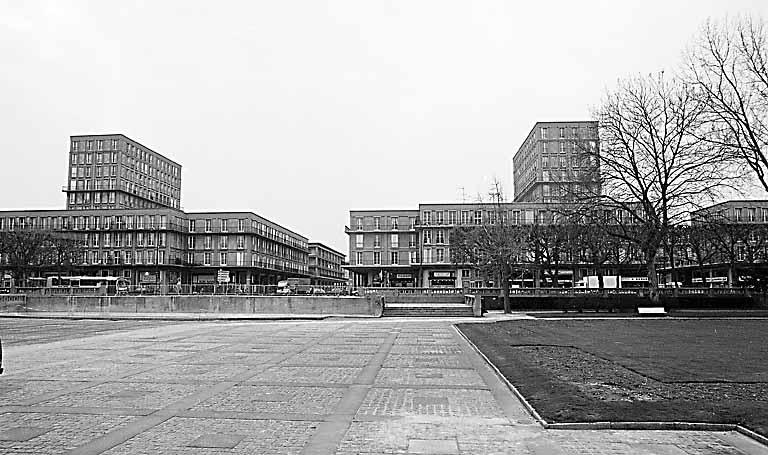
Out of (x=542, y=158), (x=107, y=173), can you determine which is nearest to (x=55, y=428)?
(x=542, y=158)

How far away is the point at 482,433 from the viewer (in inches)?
379

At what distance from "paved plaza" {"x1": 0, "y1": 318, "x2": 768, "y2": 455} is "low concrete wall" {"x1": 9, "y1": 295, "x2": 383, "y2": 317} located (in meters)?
30.3

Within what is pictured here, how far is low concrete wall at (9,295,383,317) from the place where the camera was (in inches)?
2044

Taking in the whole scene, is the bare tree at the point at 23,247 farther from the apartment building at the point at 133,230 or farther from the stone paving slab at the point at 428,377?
the stone paving slab at the point at 428,377

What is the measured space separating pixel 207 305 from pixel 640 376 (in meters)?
45.2

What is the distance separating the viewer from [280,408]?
11.5 meters

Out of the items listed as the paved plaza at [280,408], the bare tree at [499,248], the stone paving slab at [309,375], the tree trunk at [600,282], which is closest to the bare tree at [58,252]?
the bare tree at [499,248]

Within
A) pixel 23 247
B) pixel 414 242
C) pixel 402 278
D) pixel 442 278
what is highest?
pixel 414 242

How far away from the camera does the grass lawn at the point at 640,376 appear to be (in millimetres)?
10414

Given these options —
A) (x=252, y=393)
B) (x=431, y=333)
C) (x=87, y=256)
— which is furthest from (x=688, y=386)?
(x=87, y=256)

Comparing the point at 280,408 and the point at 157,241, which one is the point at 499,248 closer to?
the point at 280,408

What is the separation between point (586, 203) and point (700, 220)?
8112 millimetres

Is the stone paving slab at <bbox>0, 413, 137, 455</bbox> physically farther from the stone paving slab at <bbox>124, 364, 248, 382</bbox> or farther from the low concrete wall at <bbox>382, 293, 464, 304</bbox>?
the low concrete wall at <bbox>382, 293, 464, 304</bbox>

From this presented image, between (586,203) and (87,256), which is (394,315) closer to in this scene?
(586,203)
